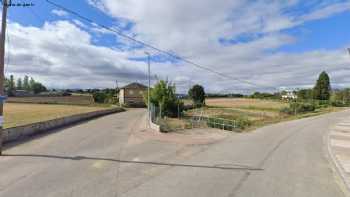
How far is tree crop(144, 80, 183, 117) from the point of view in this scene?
35438mm

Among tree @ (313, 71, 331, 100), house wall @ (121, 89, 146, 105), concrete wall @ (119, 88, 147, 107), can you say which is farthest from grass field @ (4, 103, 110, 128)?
tree @ (313, 71, 331, 100)

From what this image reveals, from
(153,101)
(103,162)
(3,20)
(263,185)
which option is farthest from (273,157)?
(153,101)

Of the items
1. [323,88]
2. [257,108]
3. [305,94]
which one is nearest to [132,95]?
[257,108]

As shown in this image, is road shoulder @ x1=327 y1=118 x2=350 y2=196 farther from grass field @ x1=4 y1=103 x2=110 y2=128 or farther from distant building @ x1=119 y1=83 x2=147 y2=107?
distant building @ x1=119 y1=83 x2=147 y2=107

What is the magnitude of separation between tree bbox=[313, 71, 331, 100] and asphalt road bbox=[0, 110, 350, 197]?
307 ft

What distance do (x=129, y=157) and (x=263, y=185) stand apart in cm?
543

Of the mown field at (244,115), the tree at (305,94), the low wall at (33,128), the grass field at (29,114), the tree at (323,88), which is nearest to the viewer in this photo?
the low wall at (33,128)

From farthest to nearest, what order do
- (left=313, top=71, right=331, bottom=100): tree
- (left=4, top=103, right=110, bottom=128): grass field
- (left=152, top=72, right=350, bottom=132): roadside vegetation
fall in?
(left=313, top=71, right=331, bottom=100): tree, (left=152, top=72, right=350, bottom=132): roadside vegetation, (left=4, top=103, right=110, bottom=128): grass field

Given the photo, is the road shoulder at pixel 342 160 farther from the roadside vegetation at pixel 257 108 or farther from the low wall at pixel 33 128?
the low wall at pixel 33 128

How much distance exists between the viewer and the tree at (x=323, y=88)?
319 ft

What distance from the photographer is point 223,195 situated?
6660 millimetres

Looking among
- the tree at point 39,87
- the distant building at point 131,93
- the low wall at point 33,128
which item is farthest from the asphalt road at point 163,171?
the tree at point 39,87

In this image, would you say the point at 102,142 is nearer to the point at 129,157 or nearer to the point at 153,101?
the point at 129,157

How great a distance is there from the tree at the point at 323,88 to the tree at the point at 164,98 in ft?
255
